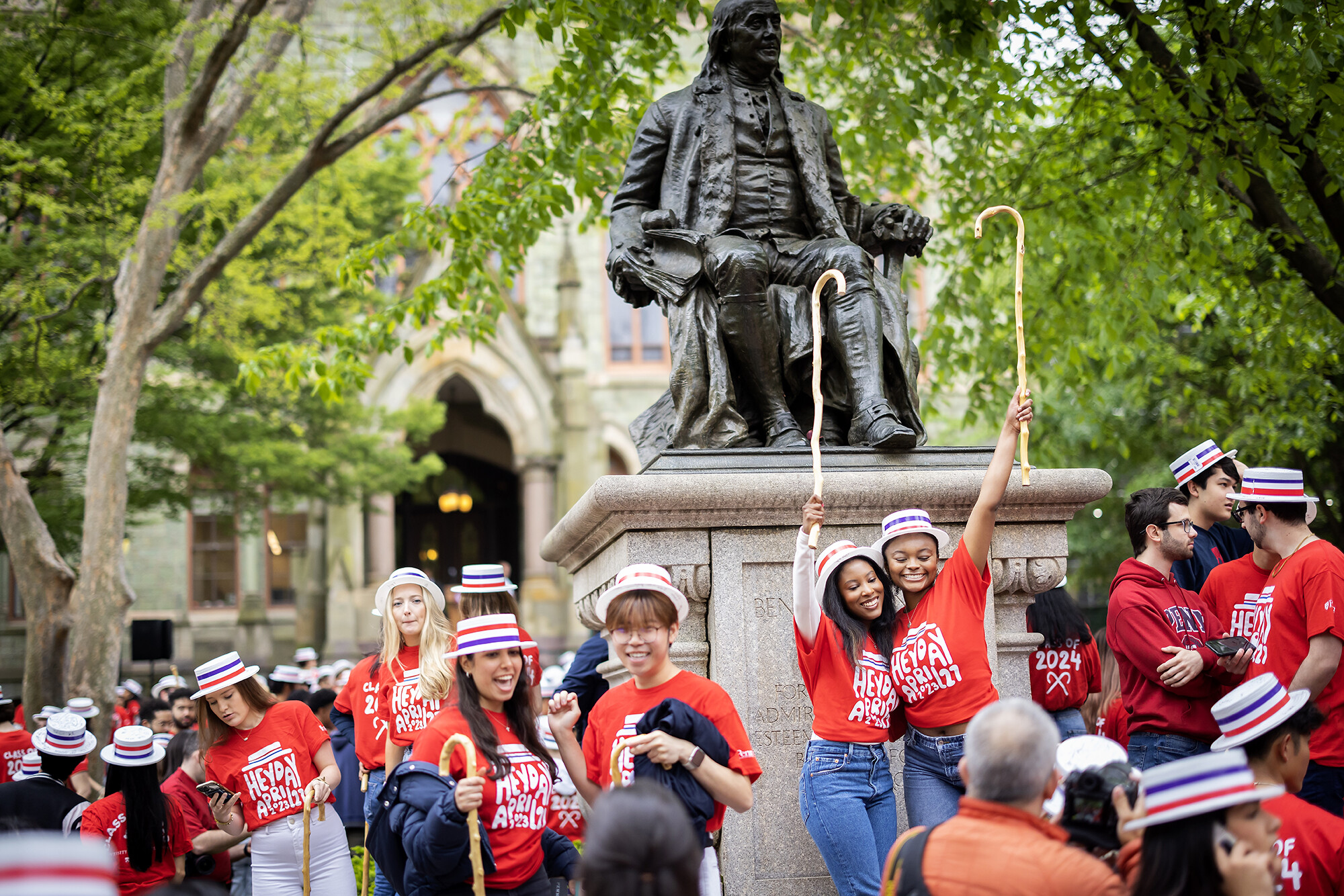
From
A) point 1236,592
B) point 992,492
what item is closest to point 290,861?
point 992,492

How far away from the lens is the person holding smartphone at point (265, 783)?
18.8ft

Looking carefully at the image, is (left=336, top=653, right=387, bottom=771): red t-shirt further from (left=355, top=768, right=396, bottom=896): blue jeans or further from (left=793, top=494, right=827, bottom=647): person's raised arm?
(left=793, top=494, right=827, bottom=647): person's raised arm

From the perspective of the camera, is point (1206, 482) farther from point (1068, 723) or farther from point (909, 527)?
point (909, 527)

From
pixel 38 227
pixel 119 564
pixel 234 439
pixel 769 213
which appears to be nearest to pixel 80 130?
pixel 38 227

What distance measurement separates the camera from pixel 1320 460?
61.8ft

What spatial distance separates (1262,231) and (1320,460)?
1010cm

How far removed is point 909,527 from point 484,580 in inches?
78.2

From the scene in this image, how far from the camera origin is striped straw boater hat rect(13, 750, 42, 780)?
6383mm

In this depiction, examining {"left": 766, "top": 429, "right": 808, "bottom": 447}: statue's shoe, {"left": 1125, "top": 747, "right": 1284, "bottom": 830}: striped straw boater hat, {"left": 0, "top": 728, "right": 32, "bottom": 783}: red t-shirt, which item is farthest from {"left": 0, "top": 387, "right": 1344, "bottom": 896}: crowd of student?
{"left": 0, "top": 728, "right": 32, "bottom": 783}: red t-shirt

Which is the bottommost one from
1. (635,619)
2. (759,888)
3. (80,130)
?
(759,888)

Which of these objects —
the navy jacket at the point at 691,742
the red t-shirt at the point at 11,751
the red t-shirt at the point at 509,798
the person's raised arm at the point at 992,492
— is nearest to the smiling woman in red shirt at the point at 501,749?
the red t-shirt at the point at 509,798

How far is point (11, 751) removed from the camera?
8352 millimetres

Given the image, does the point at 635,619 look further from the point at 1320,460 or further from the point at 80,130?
the point at 1320,460

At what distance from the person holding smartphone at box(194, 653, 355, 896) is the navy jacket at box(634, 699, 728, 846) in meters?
2.35
